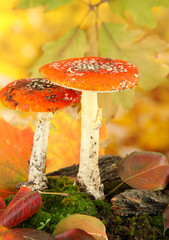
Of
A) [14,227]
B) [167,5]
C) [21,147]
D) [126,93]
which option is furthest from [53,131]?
[167,5]

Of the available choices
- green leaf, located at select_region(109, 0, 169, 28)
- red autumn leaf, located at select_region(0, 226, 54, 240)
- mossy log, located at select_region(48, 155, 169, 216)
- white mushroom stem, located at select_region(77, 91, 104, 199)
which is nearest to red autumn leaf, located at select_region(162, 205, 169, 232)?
mossy log, located at select_region(48, 155, 169, 216)

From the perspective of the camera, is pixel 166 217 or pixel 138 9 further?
pixel 138 9

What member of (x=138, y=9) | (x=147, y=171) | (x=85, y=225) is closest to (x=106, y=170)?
(x=147, y=171)

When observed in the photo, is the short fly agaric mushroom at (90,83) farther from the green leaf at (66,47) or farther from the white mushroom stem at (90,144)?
the green leaf at (66,47)

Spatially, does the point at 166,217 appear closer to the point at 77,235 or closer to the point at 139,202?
the point at 139,202

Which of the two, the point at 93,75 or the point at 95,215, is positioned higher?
the point at 93,75

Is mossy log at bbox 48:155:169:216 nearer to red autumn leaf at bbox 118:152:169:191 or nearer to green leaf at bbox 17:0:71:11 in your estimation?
red autumn leaf at bbox 118:152:169:191
